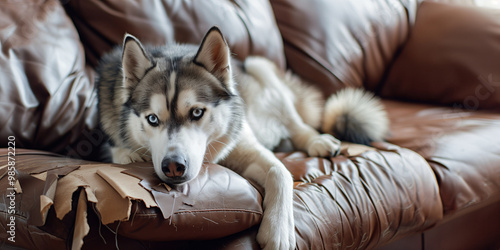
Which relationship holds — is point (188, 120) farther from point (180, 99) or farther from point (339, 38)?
point (339, 38)

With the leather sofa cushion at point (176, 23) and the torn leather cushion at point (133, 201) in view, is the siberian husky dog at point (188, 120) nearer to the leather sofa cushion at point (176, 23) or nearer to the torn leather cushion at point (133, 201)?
the torn leather cushion at point (133, 201)

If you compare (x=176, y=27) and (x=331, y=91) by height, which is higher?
(x=176, y=27)

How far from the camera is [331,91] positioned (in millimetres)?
2338

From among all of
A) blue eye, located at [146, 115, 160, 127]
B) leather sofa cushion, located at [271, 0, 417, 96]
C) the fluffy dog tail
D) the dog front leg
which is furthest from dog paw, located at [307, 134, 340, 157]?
blue eye, located at [146, 115, 160, 127]

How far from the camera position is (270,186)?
1.25 metres

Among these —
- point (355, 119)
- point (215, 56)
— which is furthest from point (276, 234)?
point (355, 119)

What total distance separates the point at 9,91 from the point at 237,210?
917 millimetres

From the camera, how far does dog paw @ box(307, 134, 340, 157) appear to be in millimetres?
1718

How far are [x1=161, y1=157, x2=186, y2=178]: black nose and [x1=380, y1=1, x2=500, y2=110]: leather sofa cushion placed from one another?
6.03 feet

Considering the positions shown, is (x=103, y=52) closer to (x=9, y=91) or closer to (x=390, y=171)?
(x=9, y=91)

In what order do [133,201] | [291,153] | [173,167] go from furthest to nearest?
[291,153], [173,167], [133,201]

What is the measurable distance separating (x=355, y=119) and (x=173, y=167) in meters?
1.11

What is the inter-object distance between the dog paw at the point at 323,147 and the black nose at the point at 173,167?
31.0 inches

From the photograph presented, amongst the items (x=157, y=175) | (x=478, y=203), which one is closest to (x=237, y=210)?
(x=157, y=175)
